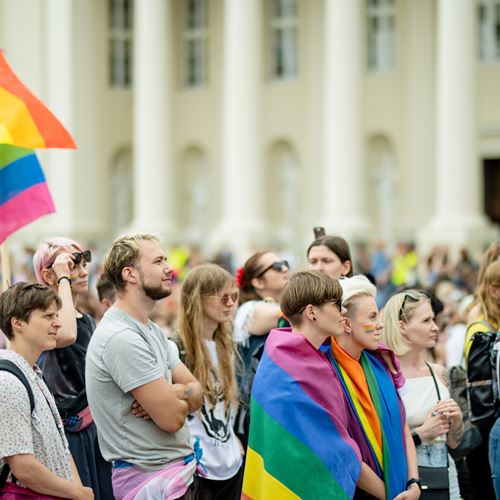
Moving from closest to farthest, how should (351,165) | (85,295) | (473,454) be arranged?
1. (473,454)
2. (85,295)
3. (351,165)

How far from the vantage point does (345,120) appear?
28.5 meters

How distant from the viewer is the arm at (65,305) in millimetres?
6102

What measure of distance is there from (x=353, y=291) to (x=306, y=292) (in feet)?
1.87

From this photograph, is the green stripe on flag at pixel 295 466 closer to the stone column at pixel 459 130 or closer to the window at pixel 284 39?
the stone column at pixel 459 130

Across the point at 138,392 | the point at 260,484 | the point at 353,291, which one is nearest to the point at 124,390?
the point at 138,392

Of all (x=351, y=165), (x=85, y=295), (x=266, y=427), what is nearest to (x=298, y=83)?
(x=351, y=165)

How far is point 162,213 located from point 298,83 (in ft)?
18.6

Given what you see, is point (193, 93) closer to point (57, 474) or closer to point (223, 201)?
point (223, 201)

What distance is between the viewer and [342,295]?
601 centimetres

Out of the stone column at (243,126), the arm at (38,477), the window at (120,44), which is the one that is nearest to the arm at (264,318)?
the arm at (38,477)

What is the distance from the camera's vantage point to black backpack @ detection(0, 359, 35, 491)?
523 centimetres

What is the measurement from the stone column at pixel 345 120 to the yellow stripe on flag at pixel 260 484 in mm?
22825

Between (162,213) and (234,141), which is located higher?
(234,141)

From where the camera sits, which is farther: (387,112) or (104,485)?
(387,112)
